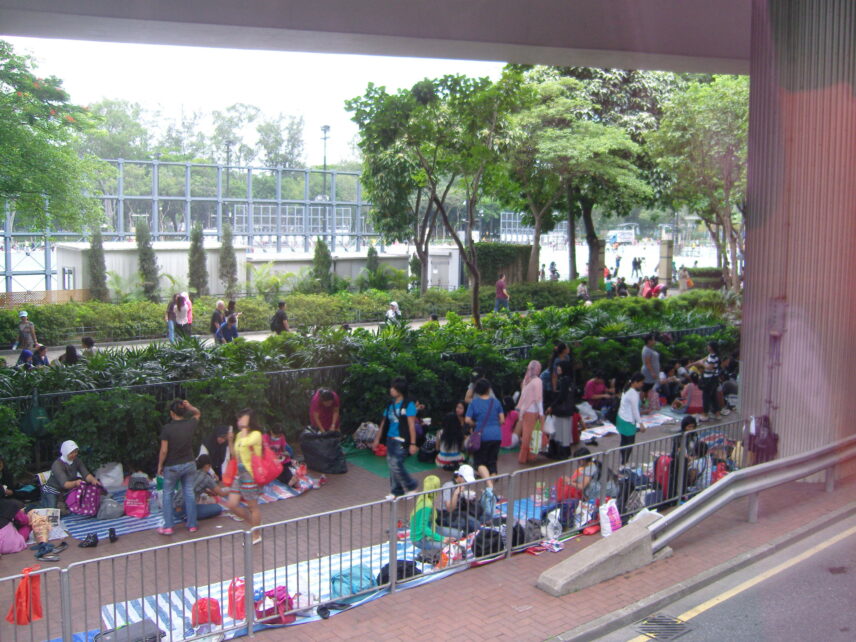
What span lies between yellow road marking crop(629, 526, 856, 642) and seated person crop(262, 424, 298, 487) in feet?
16.7

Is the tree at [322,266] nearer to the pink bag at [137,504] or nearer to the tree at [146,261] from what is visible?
the tree at [146,261]

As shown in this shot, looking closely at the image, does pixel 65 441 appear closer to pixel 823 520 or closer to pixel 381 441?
pixel 381 441

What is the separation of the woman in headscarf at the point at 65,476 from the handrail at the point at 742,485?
249 inches

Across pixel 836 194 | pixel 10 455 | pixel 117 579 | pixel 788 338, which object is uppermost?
pixel 836 194

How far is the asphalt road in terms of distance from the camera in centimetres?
653

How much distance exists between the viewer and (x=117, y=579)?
310 inches

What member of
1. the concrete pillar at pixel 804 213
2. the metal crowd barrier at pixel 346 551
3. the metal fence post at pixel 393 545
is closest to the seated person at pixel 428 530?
the metal crowd barrier at pixel 346 551

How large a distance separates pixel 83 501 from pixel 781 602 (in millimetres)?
7275

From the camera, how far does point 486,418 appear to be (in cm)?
1000

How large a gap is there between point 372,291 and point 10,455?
2233 centimetres

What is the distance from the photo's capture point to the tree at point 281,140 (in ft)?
233

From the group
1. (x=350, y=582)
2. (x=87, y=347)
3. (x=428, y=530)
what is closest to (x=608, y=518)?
(x=428, y=530)

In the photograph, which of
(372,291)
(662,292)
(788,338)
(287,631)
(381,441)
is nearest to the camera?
(287,631)

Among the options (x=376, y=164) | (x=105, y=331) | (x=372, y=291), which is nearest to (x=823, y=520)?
(x=105, y=331)
